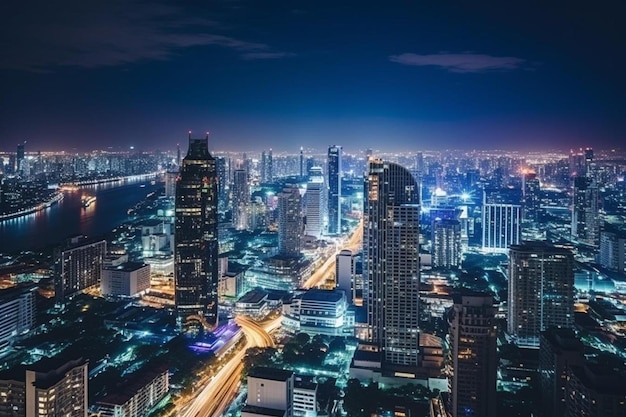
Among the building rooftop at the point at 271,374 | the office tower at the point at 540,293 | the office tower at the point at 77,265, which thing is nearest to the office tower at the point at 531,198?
the office tower at the point at 540,293

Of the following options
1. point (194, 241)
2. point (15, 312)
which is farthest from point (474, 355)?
point (15, 312)

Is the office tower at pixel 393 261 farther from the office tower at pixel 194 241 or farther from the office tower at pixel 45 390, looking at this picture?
the office tower at pixel 45 390

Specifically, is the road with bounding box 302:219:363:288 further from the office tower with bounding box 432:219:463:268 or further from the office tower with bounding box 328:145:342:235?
the office tower with bounding box 432:219:463:268

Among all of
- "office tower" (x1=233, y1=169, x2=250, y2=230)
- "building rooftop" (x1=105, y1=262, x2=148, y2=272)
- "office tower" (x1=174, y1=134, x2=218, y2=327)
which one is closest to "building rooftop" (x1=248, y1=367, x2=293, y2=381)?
"office tower" (x1=174, y1=134, x2=218, y2=327)

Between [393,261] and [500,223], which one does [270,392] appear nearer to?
[393,261]

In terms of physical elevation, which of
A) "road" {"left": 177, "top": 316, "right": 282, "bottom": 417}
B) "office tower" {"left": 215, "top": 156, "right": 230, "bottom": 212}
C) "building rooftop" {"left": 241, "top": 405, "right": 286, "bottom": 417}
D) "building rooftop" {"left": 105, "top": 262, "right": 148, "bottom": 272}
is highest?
"office tower" {"left": 215, "top": 156, "right": 230, "bottom": 212}
